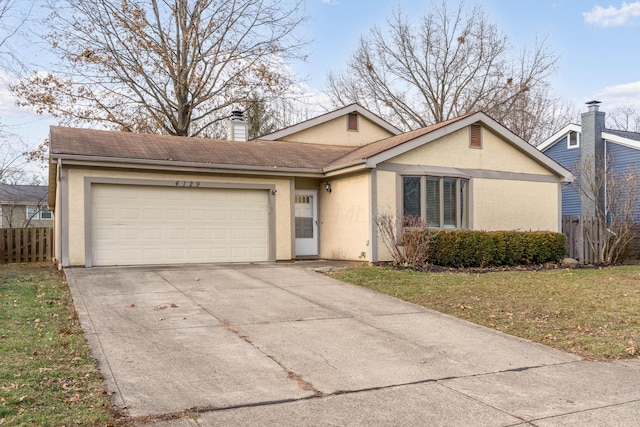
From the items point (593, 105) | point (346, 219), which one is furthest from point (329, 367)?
point (593, 105)

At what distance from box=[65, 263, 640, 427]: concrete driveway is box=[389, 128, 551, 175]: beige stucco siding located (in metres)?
6.03

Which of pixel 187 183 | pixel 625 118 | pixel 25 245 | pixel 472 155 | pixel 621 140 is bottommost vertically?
pixel 25 245

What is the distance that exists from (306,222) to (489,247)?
197 inches

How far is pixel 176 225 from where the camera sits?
13078mm

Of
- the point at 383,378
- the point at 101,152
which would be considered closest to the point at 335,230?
the point at 101,152

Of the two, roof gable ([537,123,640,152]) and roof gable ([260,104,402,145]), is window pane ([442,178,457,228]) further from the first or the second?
roof gable ([537,123,640,152])

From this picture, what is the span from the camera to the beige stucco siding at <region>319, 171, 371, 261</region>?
1335 cm

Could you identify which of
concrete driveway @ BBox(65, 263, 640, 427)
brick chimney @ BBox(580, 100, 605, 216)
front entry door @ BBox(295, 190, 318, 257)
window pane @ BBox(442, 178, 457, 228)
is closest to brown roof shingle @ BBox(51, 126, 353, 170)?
front entry door @ BBox(295, 190, 318, 257)

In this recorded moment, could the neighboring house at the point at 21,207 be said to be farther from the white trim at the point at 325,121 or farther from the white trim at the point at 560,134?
the white trim at the point at 560,134

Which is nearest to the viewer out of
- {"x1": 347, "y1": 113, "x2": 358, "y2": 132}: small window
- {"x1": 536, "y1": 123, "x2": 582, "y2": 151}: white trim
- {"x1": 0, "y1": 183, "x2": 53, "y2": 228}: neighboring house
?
{"x1": 347, "y1": 113, "x2": 358, "y2": 132}: small window

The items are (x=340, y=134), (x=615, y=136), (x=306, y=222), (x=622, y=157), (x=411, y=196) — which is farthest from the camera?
(x=615, y=136)

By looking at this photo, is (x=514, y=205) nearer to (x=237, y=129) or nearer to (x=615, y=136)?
(x=615, y=136)

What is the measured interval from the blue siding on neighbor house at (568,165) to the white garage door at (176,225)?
48.6 ft

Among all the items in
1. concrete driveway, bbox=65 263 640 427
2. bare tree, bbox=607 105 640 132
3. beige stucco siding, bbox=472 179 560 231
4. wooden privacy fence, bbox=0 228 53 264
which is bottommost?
concrete driveway, bbox=65 263 640 427
